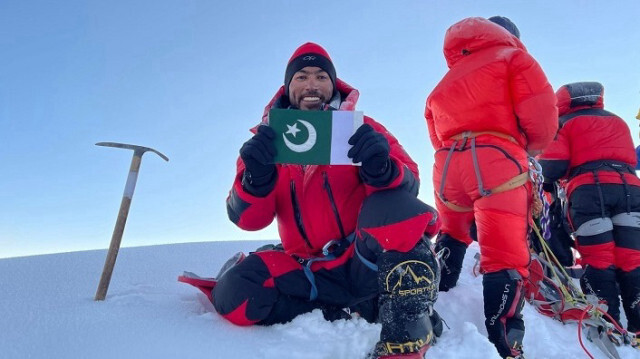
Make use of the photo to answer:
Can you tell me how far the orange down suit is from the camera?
7.48ft

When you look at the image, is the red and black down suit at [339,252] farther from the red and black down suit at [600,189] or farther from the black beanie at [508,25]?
the red and black down suit at [600,189]

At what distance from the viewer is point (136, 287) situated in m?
2.17

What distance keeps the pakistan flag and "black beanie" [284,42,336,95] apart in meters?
0.73

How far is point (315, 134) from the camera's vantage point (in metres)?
1.74

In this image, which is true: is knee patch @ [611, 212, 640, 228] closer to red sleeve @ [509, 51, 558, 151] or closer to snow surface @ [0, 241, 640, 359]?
snow surface @ [0, 241, 640, 359]

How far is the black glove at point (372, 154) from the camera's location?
1662 mm

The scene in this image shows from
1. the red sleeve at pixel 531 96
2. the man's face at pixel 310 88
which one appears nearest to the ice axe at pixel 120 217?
the man's face at pixel 310 88

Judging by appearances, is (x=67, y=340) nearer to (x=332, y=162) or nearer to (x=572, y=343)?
(x=332, y=162)

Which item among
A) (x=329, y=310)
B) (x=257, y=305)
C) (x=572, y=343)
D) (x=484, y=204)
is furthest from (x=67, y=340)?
(x=572, y=343)

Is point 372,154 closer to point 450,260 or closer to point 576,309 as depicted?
point 450,260

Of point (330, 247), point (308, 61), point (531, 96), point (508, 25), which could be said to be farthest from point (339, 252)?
point (508, 25)

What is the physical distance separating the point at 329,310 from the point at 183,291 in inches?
32.4

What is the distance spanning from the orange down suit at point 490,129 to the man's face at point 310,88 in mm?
792

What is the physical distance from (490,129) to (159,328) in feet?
6.55
